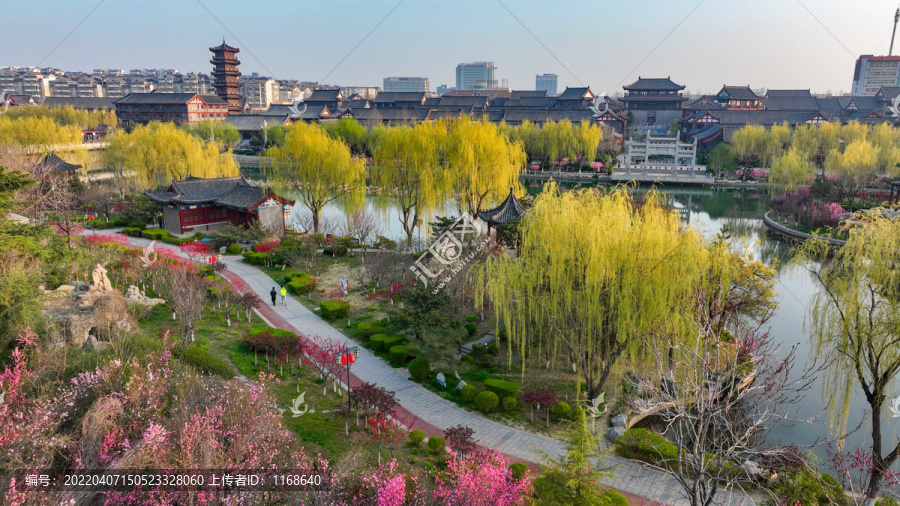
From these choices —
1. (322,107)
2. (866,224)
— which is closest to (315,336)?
(866,224)

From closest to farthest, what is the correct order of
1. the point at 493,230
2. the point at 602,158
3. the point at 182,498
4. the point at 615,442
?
the point at 182,498, the point at 615,442, the point at 493,230, the point at 602,158

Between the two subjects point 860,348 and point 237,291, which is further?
point 237,291

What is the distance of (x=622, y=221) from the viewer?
9.80 metres

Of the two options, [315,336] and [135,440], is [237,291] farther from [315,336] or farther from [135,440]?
[135,440]

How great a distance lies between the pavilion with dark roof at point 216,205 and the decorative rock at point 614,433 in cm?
1677

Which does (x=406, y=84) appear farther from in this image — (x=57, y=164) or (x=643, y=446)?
(x=643, y=446)

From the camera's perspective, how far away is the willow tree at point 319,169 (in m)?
23.6

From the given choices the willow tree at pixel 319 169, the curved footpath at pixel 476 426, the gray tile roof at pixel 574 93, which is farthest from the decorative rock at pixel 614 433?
the gray tile roof at pixel 574 93

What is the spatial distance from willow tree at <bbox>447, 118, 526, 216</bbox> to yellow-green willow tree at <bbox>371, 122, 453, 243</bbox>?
0.46m

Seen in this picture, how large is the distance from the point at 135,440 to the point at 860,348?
1000 cm

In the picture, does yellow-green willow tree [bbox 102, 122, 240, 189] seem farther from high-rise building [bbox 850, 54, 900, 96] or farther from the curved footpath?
high-rise building [bbox 850, 54, 900, 96]

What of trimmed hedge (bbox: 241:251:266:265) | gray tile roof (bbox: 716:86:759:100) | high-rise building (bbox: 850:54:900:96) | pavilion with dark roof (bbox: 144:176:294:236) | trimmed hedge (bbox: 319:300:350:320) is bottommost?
trimmed hedge (bbox: 319:300:350:320)

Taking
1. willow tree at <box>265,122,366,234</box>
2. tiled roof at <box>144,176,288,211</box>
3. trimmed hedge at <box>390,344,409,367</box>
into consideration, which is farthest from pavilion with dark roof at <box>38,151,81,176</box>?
trimmed hedge at <box>390,344,409,367</box>

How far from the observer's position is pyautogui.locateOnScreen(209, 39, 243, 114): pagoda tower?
68812 mm
